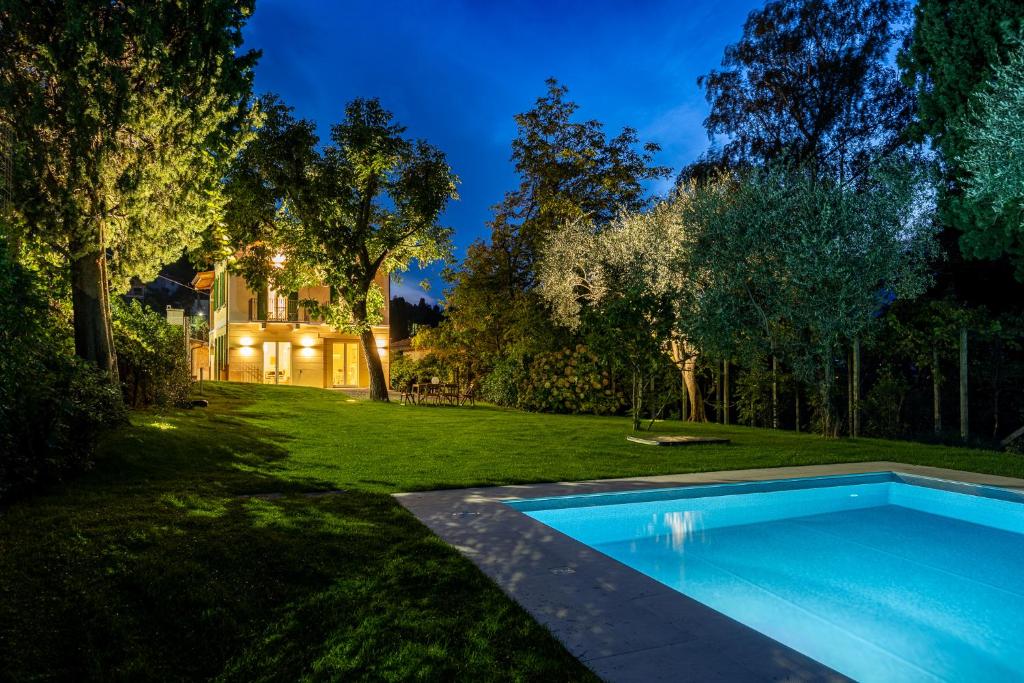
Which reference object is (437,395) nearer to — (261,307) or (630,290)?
(630,290)

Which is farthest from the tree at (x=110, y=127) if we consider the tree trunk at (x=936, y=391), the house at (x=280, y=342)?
the house at (x=280, y=342)

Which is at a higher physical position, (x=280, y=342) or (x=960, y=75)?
(x=960, y=75)

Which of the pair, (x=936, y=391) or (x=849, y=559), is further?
(x=936, y=391)

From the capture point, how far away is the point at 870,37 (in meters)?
24.4

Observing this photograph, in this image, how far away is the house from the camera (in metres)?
27.9

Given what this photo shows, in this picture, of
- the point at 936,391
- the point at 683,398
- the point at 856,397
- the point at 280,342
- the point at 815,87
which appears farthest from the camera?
the point at 280,342

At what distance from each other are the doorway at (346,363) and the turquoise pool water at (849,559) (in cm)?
2416

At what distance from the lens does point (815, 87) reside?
25.1 metres

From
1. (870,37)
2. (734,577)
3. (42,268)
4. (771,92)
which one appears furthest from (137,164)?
(870,37)

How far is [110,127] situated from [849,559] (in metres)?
10.5

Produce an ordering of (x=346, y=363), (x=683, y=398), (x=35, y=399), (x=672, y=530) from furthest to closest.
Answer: (x=346, y=363) < (x=683, y=398) < (x=672, y=530) < (x=35, y=399)

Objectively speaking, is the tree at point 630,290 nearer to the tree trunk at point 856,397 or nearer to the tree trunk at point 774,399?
the tree trunk at point 774,399

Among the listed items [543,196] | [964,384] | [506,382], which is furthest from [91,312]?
[543,196]

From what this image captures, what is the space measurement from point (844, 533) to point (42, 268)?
443 inches
